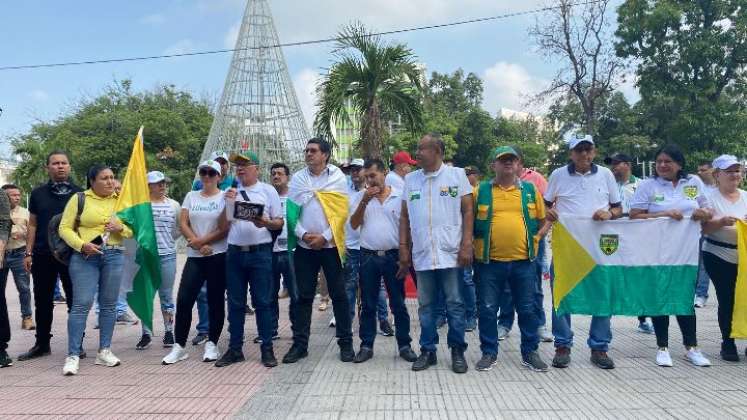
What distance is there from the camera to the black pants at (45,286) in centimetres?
648

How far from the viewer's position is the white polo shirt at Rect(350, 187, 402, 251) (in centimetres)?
593

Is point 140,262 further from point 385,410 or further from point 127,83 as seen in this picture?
point 127,83

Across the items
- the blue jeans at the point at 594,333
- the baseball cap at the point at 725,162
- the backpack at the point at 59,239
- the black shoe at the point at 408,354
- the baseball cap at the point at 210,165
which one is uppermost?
the baseball cap at the point at 210,165

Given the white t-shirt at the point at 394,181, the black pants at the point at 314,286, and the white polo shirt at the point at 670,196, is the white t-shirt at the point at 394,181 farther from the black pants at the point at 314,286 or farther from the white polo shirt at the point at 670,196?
the white polo shirt at the point at 670,196

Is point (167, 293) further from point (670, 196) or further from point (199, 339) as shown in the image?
point (670, 196)

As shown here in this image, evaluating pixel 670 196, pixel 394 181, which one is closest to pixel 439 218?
pixel 394 181

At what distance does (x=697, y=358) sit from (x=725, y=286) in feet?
2.49

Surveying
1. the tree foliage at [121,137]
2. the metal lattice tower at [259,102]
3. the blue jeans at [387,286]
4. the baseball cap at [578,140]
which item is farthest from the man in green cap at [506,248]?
the tree foliage at [121,137]

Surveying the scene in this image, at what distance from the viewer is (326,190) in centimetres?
603

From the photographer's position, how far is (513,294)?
569cm

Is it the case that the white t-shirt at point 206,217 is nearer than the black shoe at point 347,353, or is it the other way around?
the black shoe at point 347,353

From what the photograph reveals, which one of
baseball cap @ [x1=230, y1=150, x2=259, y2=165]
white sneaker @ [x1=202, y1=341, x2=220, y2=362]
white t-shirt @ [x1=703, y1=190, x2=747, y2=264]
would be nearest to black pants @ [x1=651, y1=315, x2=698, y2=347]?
white t-shirt @ [x1=703, y1=190, x2=747, y2=264]

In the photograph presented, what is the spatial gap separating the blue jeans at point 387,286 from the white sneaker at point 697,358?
2.58 m

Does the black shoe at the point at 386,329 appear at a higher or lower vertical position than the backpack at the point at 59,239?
lower
